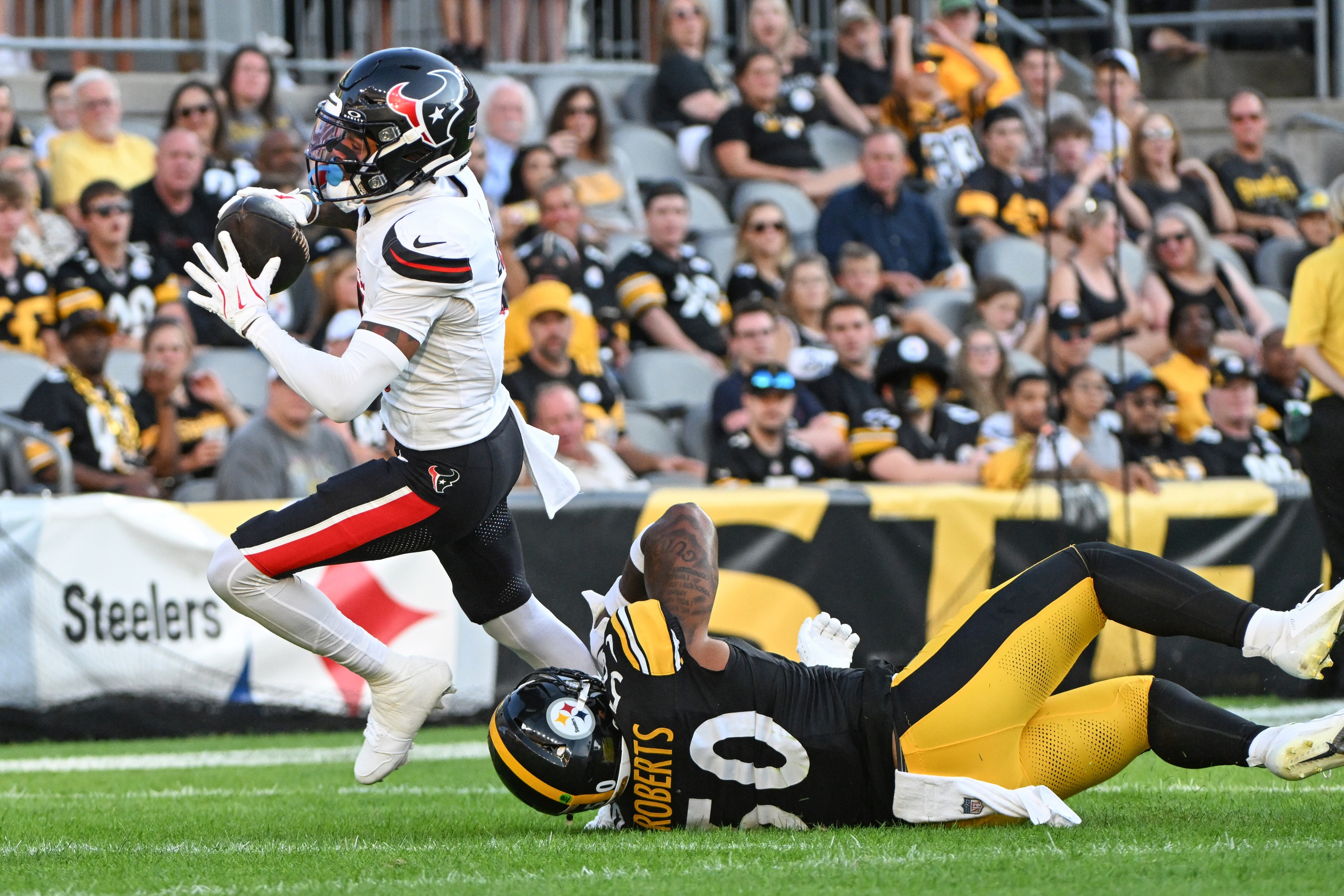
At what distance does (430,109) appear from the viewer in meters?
4.42

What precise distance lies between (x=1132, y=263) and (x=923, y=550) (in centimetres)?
447

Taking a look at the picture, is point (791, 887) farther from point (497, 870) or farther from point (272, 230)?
point (272, 230)

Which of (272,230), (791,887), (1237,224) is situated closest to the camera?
(791,887)

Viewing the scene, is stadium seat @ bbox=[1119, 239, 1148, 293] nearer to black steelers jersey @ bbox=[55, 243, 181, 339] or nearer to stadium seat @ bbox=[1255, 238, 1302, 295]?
stadium seat @ bbox=[1255, 238, 1302, 295]

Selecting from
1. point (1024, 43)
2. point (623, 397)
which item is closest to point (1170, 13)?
point (1024, 43)

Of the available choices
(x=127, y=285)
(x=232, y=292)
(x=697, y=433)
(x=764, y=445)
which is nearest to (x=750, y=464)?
(x=764, y=445)

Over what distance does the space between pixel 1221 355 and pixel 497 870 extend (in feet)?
25.4

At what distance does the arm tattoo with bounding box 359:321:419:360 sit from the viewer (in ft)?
14.0

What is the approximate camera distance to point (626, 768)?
3957mm

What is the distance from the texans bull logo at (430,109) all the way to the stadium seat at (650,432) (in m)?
4.51

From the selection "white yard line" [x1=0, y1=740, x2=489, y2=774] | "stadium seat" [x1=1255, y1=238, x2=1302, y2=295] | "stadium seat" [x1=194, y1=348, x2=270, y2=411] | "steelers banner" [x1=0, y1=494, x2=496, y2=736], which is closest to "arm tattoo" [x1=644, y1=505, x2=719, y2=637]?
"white yard line" [x1=0, y1=740, x2=489, y2=774]

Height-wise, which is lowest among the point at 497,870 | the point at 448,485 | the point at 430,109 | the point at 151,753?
the point at 151,753

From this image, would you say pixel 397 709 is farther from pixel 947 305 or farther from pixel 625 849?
pixel 947 305

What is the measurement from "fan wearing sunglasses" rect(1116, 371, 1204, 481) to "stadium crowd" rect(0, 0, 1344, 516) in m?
0.02
